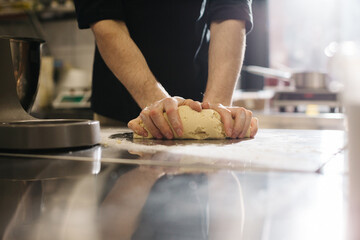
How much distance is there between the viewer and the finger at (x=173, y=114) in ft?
2.49

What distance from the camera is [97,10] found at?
1217 mm

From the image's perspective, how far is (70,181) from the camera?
415 millimetres

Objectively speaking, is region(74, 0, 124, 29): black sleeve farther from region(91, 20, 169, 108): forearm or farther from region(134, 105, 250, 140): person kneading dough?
region(134, 105, 250, 140): person kneading dough

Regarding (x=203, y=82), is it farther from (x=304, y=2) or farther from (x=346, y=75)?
(x=304, y=2)

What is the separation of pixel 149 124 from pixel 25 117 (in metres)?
0.25

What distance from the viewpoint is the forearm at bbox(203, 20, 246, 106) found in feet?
3.91

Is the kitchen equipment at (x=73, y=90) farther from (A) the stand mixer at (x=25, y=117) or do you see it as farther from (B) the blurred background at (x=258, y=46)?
(A) the stand mixer at (x=25, y=117)

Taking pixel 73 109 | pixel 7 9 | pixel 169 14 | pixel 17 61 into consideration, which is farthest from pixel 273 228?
pixel 7 9

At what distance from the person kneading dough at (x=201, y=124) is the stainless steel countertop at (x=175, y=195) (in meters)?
0.20

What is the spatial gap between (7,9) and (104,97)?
91.7 inches

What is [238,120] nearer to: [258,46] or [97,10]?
[97,10]

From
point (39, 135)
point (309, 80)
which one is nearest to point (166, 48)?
point (39, 135)

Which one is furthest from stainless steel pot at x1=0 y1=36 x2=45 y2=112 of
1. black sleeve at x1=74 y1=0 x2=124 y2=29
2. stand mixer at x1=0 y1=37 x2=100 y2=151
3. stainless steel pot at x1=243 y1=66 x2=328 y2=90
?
stainless steel pot at x1=243 y1=66 x2=328 y2=90

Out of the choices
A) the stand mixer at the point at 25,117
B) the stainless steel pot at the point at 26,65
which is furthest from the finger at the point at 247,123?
the stainless steel pot at the point at 26,65
